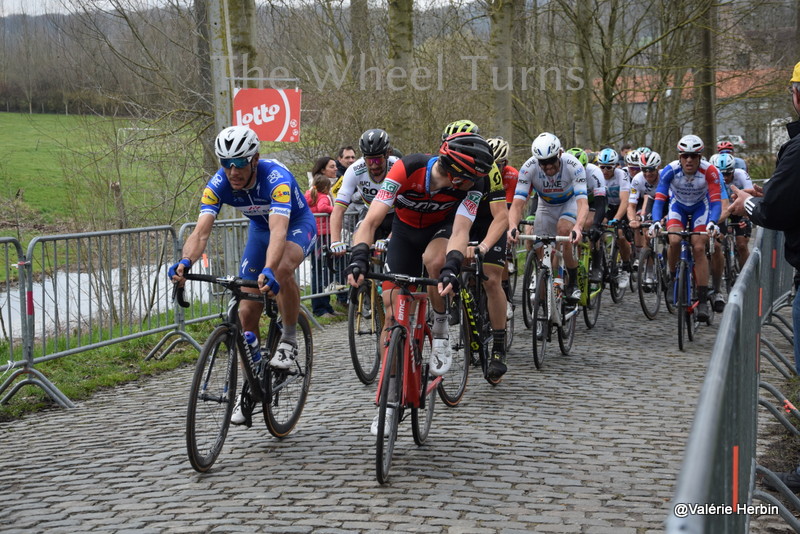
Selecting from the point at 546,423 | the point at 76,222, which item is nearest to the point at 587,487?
the point at 546,423

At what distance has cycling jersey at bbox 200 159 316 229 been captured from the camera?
6.57 metres

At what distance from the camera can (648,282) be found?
13203mm

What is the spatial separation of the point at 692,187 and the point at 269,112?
5597 mm

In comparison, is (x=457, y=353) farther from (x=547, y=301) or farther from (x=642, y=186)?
(x=642, y=186)

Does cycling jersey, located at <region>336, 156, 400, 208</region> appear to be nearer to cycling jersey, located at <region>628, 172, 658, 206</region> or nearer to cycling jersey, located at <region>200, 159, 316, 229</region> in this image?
cycling jersey, located at <region>200, 159, 316, 229</region>

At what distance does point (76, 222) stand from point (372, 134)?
732cm

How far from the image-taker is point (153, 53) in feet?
59.5

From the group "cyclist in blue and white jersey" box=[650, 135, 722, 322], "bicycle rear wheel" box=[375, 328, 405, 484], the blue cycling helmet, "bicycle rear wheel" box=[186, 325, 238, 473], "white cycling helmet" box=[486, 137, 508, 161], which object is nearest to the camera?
"bicycle rear wheel" box=[375, 328, 405, 484]

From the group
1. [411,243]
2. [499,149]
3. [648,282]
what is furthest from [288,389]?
[648,282]

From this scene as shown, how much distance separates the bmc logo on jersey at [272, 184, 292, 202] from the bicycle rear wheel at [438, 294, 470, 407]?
1695mm

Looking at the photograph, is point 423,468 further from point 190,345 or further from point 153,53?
point 153,53

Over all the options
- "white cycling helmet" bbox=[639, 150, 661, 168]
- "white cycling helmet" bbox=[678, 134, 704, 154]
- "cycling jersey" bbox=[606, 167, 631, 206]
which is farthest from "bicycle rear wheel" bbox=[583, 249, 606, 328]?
"cycling jersey" bbox=[606, 167, 631, 206]

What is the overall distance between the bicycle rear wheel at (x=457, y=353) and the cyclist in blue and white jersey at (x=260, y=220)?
1.37m

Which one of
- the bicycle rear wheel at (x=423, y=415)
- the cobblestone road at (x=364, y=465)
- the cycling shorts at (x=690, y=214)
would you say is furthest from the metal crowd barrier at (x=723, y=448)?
the cycling shorts at (x=690, y=214)
